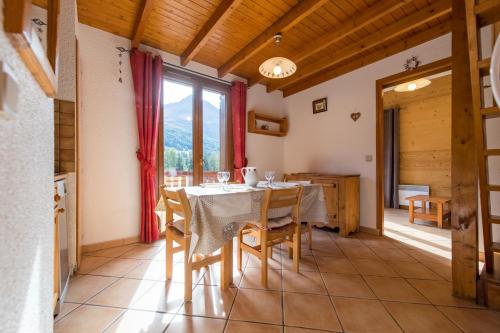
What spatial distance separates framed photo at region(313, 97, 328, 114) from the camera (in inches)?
146

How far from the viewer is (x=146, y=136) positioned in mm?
2707

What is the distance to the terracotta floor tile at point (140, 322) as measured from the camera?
1.26m

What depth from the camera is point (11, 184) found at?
16.2 inches

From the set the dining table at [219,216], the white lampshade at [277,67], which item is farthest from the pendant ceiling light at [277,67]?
the dining table at [219,216]

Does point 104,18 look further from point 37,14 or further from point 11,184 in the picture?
point 11,184

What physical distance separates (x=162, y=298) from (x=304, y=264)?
1.32 metres

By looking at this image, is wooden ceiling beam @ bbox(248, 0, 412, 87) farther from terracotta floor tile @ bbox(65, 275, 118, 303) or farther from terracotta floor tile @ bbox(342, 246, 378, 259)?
terracotta floor tile @ bbox(65, 275, 118, 303)

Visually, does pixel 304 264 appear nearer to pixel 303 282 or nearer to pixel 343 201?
pixel 303 282

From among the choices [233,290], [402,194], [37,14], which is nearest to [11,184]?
[233,290]

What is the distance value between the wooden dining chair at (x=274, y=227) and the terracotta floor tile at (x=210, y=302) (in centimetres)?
32

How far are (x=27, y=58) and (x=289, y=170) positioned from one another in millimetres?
4157

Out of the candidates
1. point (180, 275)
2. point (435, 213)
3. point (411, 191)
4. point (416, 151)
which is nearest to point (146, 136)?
point (180, 275)

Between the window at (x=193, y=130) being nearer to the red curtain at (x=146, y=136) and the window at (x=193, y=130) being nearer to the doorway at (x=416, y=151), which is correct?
the red curtain at (x=146, y=136)

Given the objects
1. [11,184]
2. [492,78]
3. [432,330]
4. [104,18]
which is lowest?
[432,330]
